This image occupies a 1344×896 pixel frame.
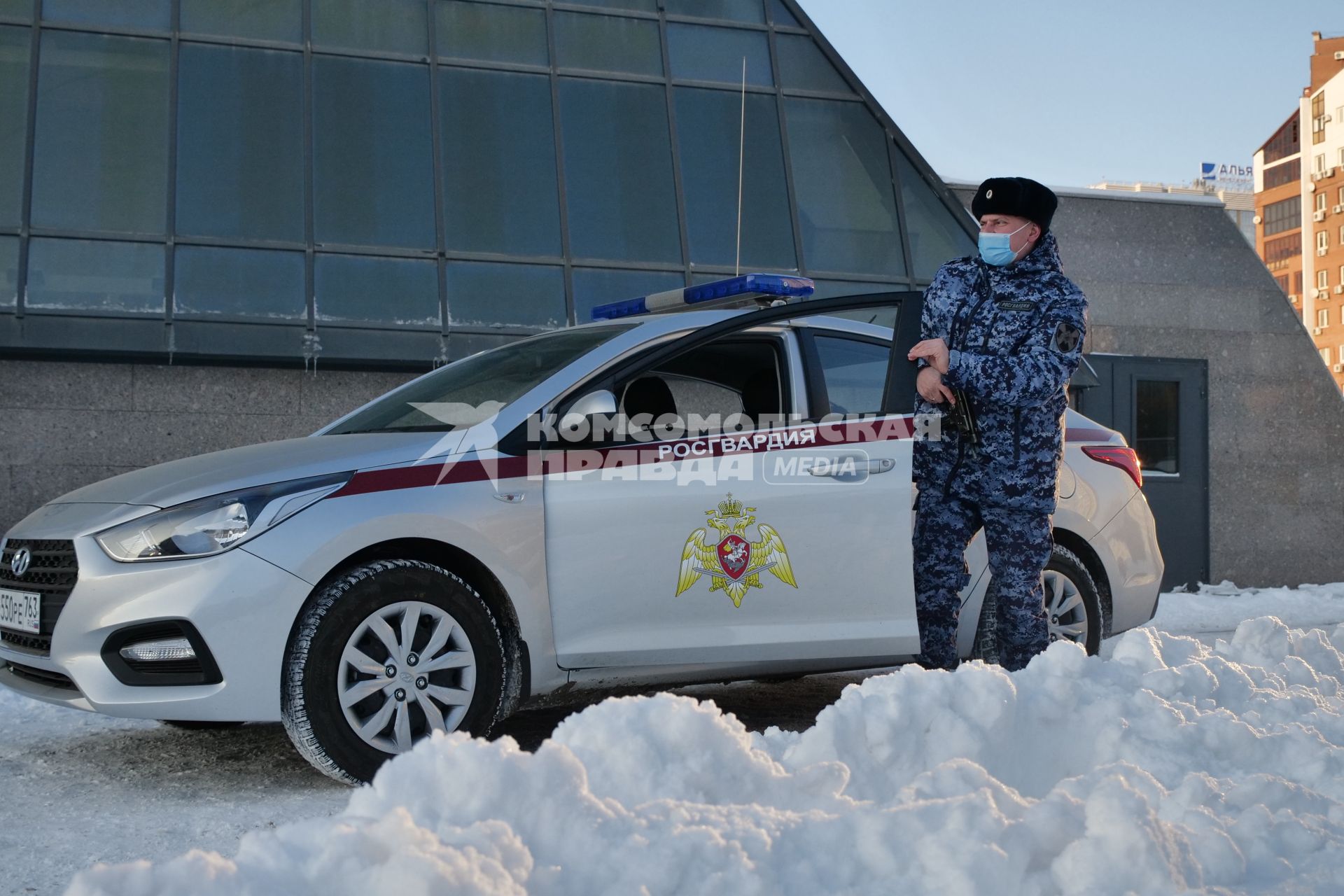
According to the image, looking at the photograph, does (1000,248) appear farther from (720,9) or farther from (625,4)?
(720,9)

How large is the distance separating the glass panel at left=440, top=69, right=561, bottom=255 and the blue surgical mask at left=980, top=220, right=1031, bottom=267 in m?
6.20

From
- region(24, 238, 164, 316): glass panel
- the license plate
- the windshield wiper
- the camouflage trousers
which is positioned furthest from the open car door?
region(24, 238, 164, 316): glass panel

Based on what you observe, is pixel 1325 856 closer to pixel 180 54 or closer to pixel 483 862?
pixel 483 862

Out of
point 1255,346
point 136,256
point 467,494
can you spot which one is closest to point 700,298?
point 467,494

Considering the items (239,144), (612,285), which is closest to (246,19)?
(239,144)

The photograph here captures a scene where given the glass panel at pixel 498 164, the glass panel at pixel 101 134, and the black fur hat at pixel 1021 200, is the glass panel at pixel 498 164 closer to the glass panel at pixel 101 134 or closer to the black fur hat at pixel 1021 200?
the glass panel at pixel 101 134

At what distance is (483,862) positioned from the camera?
7.48 feet

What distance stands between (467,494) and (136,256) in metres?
6.00

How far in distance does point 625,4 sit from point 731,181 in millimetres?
1666

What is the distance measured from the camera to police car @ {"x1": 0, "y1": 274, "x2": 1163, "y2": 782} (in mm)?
4121

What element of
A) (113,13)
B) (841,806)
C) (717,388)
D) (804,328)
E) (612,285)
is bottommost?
(841,806)

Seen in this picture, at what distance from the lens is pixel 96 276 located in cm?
932

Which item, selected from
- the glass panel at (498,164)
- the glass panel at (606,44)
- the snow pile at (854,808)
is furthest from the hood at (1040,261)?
the glass panel at (606,44)

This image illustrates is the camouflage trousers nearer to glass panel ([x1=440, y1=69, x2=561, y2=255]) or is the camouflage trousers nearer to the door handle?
the door handle
